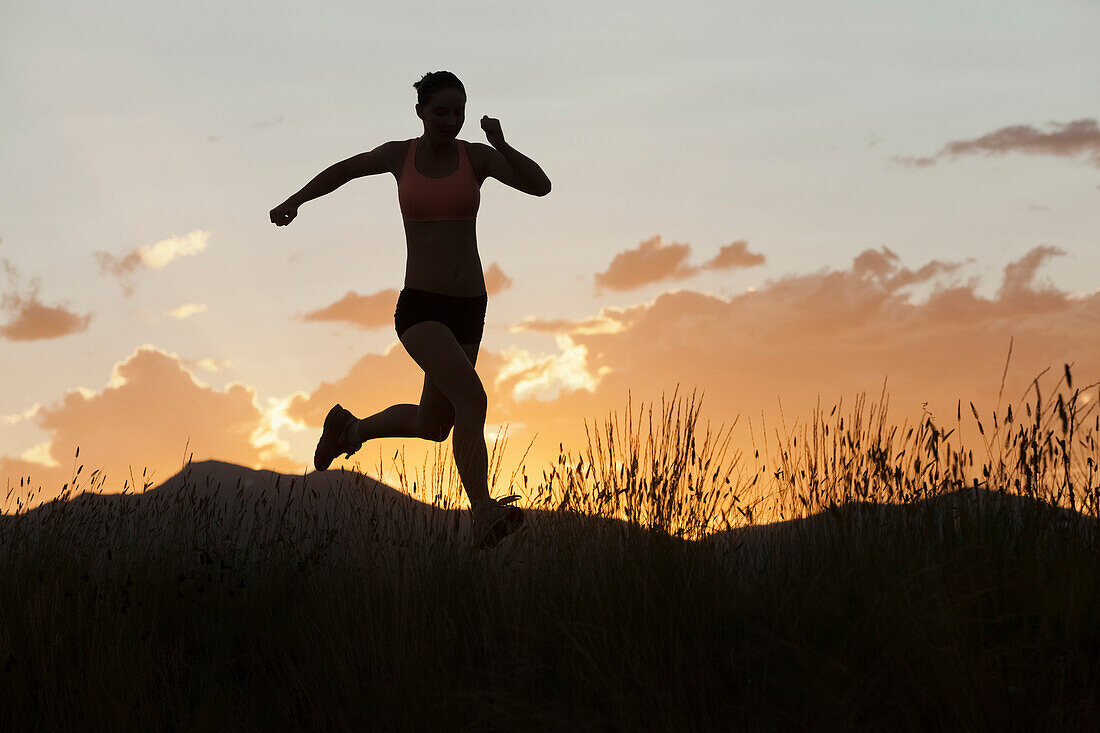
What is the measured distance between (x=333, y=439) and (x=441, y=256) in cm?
204

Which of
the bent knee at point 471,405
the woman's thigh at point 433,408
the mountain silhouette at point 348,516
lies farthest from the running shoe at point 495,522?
the woman's thigh at point 433,408

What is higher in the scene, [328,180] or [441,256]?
[328,180]

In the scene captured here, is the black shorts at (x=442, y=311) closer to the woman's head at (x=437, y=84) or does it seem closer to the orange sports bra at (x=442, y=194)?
the orange sports bra at (x=442, y=194)

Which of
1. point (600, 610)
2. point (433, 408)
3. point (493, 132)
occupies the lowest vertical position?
point (600, 610)

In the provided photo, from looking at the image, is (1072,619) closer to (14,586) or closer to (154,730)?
A: (154,730)

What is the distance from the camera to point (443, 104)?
4.90m

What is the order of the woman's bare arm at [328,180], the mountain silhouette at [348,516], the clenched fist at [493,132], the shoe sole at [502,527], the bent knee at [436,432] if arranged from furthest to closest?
the bent knee at [436,432] → the woman's bare arm at [328,180] → the clenched fist at [493,132] → the shoe sole at [502,527] → the mountain silhouette at [348,516]

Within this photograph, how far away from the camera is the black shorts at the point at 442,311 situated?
5008 mm

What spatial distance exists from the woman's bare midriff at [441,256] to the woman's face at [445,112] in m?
0.45

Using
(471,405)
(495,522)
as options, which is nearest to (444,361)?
(471,405)

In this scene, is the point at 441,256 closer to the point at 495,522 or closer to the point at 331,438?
the point at 495,522

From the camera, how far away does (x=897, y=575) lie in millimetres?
3596

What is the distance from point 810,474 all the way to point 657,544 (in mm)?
1276

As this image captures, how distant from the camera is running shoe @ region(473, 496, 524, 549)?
15.3 feet
